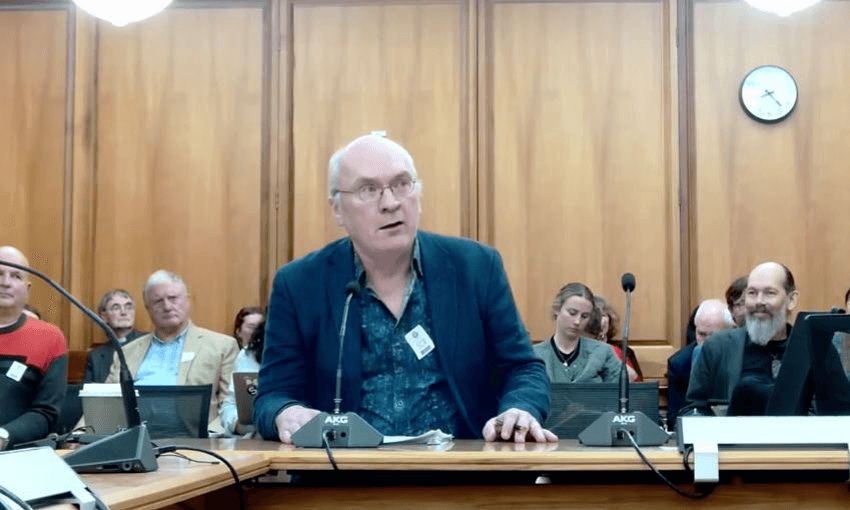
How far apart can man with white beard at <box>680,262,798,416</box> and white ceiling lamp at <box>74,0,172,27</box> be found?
3073 millimetres

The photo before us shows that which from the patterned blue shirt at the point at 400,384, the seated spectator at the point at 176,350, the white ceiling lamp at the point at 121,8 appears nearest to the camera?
the patterned blue shirt at the point at 400,384

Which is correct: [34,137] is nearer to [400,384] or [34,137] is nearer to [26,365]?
[26,365]

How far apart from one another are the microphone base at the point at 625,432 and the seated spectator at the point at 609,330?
12.5ft

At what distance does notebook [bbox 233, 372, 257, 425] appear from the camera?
4.70 m

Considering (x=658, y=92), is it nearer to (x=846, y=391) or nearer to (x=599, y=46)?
(x=599, y=46)

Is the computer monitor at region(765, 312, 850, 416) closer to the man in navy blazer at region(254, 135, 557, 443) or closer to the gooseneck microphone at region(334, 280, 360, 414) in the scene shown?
the man in navy blazer at region(254, 135, 557, 443)

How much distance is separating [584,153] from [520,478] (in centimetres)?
511

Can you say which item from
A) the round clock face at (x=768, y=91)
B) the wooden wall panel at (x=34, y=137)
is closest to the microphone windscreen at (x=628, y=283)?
the round clock face at (x=768, y=91)

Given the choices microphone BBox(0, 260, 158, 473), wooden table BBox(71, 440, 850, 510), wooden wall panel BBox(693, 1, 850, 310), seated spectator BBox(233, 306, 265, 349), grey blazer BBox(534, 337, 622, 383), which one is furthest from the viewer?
wooden wall panel BBox(693, 1, 850, 310)

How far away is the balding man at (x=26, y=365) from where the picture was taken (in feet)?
16.0

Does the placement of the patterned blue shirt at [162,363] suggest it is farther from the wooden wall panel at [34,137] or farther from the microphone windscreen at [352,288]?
the microphone windscreen at [352,288]

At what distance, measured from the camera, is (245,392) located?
474cm

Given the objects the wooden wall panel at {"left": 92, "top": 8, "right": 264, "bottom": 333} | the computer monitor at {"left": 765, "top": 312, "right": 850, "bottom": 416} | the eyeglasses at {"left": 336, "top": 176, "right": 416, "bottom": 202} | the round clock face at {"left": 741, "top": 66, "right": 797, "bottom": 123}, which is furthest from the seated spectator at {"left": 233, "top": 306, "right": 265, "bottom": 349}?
the computer monitor at {"left": 765, "top": 312, "right": 850, "bottom": 416}

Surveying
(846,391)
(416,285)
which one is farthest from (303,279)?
(846,391)
